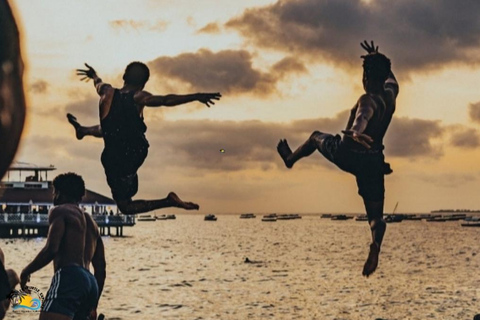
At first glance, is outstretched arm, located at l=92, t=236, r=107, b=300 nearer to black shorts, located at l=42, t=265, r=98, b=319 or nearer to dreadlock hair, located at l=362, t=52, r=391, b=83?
black shorts, located at l=42, t=265, r=98, b=319

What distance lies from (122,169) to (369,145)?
157cm

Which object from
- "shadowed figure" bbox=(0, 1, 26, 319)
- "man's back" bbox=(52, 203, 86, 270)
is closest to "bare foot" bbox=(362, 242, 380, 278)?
"shadowed figure" bbox=(0, 1, 26, 319)

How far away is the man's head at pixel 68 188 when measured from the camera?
7742 millimetres

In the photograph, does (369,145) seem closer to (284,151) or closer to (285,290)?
(284,151)

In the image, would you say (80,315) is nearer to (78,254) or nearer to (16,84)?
(78,254)

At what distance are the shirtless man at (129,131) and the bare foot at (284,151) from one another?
0.65 meters

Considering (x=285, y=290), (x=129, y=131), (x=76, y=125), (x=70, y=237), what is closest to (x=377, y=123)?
(x=129, y=131)

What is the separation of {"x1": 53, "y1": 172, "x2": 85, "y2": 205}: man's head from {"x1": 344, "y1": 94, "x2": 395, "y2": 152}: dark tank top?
374 cm

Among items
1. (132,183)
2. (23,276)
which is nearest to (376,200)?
(132,183)

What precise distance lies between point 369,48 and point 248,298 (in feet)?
393

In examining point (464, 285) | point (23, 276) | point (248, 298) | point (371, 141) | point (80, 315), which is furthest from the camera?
point (464, 285)

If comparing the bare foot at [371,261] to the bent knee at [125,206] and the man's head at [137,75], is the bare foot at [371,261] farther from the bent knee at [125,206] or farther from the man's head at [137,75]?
the man's head at [137,75]

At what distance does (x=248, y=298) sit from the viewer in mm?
122938

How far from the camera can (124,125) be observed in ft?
16.1
